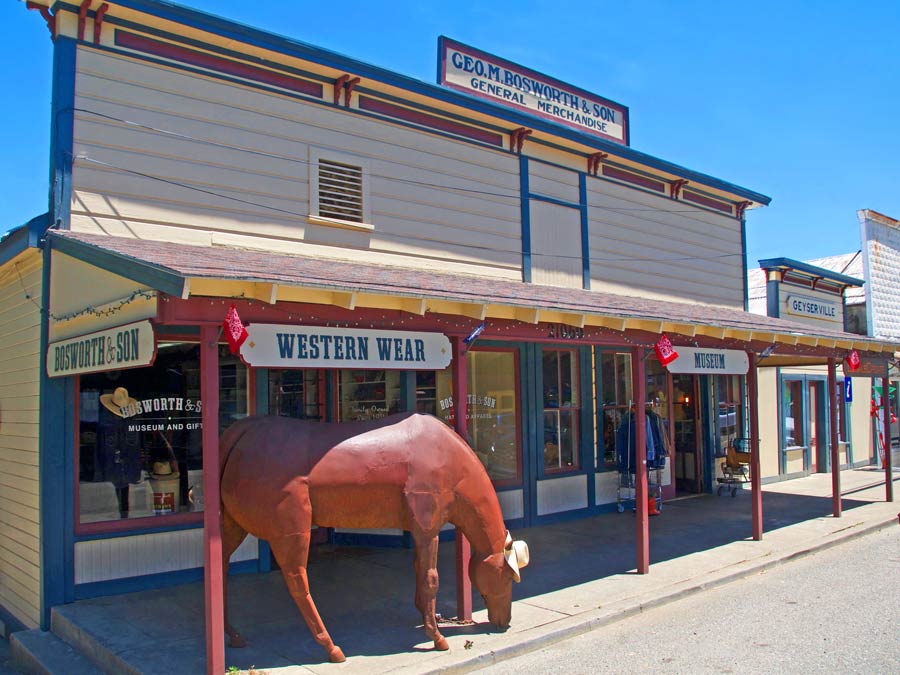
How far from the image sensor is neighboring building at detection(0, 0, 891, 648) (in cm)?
617

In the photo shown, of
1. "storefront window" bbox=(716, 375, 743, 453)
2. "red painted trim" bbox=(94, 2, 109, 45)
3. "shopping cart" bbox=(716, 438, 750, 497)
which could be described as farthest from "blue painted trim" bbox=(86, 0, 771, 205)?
"shopping cart" bbox=(716, 438, 750, 497)

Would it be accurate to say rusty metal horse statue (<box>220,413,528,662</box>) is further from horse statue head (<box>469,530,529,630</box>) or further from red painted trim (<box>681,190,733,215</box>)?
red painted trim (<box>681,190,733,215</box>)

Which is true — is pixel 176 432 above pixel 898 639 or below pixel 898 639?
above

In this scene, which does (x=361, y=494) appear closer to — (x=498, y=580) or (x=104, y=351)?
(x=498, y=580)

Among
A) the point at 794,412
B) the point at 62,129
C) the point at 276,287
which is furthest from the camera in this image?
the point at 794,412

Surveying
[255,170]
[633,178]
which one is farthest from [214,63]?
[633,178]

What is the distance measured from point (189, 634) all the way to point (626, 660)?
3.53 m

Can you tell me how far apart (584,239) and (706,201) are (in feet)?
13.7

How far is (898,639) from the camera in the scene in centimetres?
627

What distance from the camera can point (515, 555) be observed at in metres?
6.51

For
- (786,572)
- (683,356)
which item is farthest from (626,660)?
(683,356)

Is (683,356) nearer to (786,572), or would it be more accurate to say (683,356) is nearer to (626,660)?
(786,572)

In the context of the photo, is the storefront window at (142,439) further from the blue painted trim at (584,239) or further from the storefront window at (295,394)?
the blue painted trim at (584,239)

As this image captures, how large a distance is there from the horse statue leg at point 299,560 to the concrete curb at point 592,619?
0.64 m
